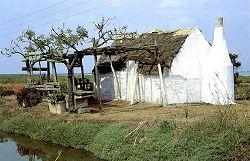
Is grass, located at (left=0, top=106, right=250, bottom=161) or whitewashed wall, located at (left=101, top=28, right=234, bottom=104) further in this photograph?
whitewashed wall, located at (left=101, top=28, right=234, bottom=104)

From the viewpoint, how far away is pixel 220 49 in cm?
2175

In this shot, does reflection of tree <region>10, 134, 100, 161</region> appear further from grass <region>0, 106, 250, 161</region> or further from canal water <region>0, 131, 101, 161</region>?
grass <region>0, 106, 250, 161</region>

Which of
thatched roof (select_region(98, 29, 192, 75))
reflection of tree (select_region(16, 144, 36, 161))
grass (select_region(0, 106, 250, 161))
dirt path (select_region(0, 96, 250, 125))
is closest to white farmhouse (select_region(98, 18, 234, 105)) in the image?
thatched roof (select_region(98, 29, 192, 75))

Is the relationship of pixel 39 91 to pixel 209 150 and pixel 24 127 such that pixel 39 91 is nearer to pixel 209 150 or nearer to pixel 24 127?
pixel 24 127

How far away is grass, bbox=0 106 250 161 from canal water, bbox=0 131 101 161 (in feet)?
0.96

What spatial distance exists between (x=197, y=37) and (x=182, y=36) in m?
0.92

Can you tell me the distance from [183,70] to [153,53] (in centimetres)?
185

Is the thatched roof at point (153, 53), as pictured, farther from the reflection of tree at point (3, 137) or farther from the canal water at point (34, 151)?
the reflection of tree at point (3, 137)

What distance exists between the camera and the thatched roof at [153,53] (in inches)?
896

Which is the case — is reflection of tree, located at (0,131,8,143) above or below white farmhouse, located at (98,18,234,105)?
below

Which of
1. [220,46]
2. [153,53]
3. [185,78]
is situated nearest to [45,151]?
[153,53]

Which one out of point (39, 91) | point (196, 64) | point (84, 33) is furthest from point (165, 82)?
point (39, 91)

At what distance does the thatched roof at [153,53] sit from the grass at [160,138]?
6161 millimetres

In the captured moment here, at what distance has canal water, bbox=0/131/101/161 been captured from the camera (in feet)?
55.8
